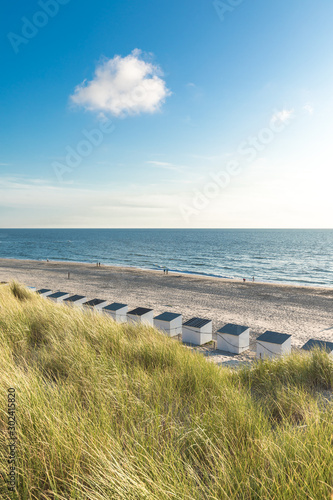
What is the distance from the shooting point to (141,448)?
2.29 m

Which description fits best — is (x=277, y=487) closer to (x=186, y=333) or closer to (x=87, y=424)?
(x=87, y=424)

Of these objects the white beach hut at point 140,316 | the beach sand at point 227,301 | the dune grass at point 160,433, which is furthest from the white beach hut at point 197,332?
the dune grass at point 160,433

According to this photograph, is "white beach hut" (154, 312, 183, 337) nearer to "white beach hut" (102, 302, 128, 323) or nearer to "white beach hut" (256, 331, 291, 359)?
"white beach hut" (102, 302, 128, 323)

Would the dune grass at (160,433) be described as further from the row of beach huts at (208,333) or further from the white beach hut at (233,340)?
the white beach hut at (233,340)

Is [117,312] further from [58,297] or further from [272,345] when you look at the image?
[272,345]

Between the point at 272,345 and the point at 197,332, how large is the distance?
248 centimetres

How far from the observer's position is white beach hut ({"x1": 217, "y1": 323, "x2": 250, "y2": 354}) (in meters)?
8.84

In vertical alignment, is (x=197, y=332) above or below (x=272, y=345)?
below

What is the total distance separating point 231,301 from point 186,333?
34.1 feet

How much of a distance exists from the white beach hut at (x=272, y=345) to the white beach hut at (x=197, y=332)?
2039 millimetres

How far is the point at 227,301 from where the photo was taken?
19.3 m

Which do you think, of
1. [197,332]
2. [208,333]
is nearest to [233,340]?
[208,333]

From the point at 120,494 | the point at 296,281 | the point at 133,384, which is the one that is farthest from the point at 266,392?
the point at 296,281

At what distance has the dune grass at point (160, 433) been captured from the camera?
1.91 m
